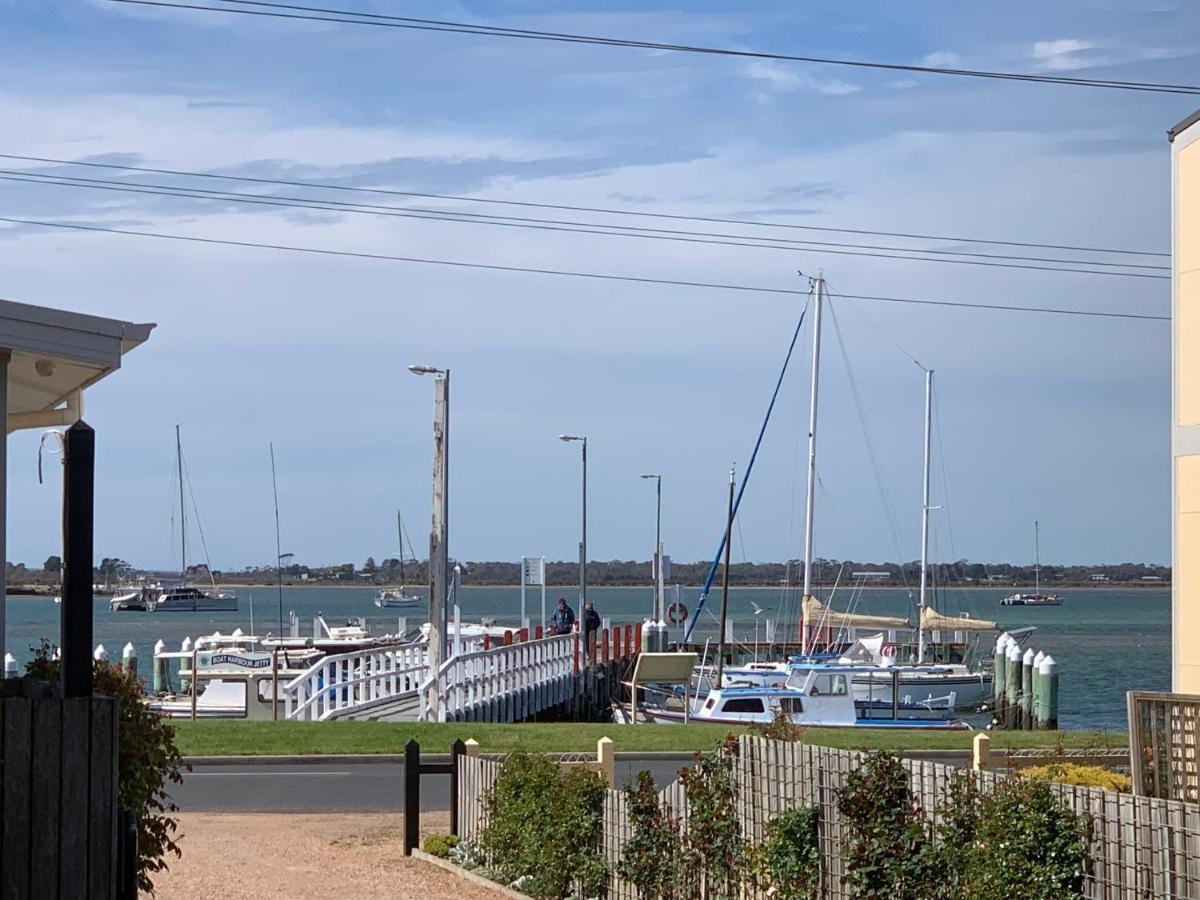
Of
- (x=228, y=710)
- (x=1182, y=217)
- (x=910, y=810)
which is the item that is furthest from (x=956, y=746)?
(x=228, y=710)

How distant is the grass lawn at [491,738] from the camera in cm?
2377

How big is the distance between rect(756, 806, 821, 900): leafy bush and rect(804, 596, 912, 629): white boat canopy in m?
41.3

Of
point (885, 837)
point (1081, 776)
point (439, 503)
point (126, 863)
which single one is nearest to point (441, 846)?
point (1081, 776)

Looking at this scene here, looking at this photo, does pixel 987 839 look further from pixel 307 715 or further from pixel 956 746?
pixel 307 715

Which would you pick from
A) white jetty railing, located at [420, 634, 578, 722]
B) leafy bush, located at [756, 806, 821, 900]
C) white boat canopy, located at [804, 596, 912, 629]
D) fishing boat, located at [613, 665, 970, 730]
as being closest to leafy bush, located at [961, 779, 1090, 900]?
leafy bush, located at [756, 806, 821, 900]

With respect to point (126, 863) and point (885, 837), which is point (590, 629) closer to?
point (885, 837)

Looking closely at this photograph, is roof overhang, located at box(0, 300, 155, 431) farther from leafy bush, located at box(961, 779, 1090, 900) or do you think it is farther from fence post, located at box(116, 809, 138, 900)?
leafy bush, located at box(961, 779, 1090, 900)

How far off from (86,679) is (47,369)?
2976 millimetres

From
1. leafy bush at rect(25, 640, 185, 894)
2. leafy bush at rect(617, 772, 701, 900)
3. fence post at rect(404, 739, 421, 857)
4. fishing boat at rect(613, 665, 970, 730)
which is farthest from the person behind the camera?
fishing boat at rect(613, 665, 970, 730)

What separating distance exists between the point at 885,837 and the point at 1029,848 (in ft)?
4.15

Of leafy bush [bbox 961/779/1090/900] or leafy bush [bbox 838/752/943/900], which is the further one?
leafy bush [bbox 838/752/943/900]

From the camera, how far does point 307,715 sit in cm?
3108

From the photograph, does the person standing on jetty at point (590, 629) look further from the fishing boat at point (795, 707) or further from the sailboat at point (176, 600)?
the sailboat at point (176, 600)

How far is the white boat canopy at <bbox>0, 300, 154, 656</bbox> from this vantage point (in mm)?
8562
